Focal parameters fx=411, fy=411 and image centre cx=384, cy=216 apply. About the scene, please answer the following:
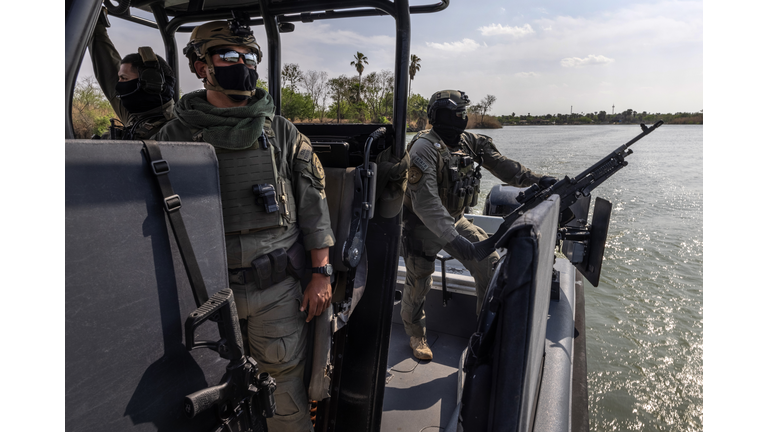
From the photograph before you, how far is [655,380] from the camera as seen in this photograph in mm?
4188

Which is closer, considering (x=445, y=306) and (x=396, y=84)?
(x=396, y=84)

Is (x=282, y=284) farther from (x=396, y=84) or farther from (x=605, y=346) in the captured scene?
(x=605, y=346)

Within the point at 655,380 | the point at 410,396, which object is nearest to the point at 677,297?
the point at 655,380

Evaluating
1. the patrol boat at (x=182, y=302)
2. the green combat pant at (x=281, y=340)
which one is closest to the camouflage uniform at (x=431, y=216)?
the patrol boat at (x=182, y=302)

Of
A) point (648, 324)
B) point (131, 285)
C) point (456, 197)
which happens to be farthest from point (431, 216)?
point (648, 324)

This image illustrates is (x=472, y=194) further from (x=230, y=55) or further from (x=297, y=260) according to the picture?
(x=230, y=55)

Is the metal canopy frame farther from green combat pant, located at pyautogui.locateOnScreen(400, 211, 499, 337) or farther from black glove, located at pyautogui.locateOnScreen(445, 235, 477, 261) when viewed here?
green combat pant, located at pyautogui.locateOnScreen(400, 211, 499, 337)

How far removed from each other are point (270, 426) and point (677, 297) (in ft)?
22.5

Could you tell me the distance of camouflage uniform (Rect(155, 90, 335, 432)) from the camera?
58.4 inches

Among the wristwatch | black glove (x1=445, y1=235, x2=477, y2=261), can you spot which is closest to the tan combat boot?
black glove (x1=445, y1=235, x2=477, y2=261)

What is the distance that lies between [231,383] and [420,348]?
2045mm

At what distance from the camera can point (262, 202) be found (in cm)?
147

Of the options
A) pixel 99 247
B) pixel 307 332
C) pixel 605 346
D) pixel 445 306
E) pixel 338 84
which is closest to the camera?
pixel 99 247

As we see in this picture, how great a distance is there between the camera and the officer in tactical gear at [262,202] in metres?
1.46
